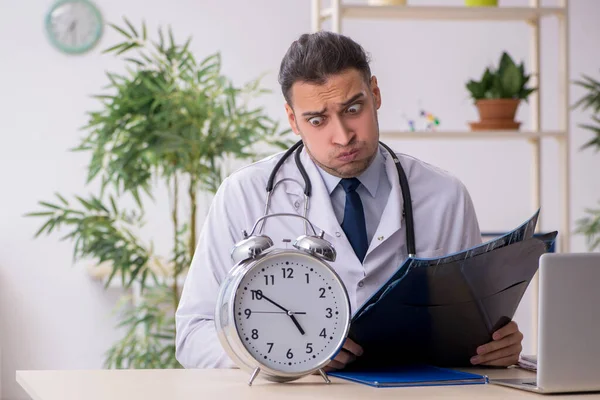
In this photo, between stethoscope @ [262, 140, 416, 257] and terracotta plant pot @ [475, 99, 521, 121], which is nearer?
stethoscope @ [262, 140, 416, 257]

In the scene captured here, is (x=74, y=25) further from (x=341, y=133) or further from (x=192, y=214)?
(x=341, y=133)

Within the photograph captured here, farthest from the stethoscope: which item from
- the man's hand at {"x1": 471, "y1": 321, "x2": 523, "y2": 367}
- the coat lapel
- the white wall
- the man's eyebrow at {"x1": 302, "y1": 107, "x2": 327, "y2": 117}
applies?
the white wall

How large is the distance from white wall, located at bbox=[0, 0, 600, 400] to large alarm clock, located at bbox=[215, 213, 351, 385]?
12.0 ft

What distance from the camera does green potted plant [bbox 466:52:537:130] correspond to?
11.7ft

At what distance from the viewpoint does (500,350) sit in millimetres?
1719

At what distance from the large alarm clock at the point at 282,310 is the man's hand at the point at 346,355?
11 cm

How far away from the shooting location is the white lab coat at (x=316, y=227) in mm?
1923

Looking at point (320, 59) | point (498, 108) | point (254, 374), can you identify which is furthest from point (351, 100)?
point (498, 108)

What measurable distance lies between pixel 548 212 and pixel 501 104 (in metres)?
1.90

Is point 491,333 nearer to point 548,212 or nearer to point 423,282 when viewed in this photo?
point 423,282

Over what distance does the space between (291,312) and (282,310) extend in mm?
15

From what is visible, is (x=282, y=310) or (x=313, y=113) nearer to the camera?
(x=282, y=310)

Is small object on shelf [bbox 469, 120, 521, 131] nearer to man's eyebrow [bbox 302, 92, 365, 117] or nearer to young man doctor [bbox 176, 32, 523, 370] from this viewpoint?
young man doctor [bbox 176, 32, 523, 370]

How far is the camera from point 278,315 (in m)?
1.47
